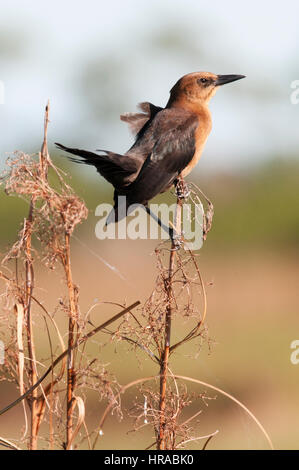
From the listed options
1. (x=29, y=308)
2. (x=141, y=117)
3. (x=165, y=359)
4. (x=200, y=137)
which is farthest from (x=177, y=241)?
(x=141, y=117)

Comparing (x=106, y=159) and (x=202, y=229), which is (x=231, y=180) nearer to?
(x=106, y=159)

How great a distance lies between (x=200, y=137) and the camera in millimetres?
4258

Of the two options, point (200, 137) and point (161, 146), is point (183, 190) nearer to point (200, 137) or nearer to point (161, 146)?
point (161, 146)

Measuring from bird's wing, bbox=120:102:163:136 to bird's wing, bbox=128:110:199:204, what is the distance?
Result: 0.13m

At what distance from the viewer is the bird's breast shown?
417 centimetres

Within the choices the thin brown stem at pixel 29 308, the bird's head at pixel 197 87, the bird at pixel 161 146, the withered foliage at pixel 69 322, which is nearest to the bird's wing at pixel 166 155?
the bird at pixel 161 146

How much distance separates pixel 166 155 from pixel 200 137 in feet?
1.01

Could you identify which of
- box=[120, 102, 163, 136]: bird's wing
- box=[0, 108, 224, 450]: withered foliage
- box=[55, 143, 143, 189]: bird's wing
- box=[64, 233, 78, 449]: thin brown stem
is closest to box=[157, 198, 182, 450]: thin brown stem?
box=[0, 108, 224, 450]: withered foliage

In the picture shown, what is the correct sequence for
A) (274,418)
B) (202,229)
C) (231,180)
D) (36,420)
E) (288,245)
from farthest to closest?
(288,245) → (231,180) → (274,418) → (202,229) → (36,420)

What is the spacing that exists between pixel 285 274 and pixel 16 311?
39.9 ft

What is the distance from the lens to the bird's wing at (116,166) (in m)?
3.57

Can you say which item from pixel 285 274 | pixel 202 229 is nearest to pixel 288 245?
pixel 285 274

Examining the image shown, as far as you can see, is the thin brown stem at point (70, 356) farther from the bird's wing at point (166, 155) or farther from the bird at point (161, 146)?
the bird's wing at point (166, 155)
